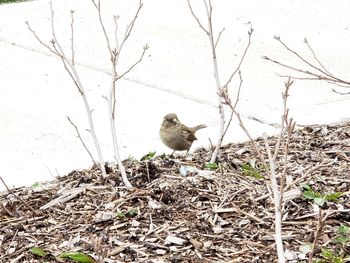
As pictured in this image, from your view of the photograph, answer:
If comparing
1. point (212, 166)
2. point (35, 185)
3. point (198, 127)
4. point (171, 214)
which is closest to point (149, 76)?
point (198, 127)

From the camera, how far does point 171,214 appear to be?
435 cm

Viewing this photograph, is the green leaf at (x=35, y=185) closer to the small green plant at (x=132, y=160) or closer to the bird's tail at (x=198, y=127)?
the small green plant at (x=132, y=160)

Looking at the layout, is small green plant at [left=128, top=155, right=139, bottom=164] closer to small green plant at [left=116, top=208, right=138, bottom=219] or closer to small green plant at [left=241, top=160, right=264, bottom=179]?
small green plant at [left=241, top=160, right=264, bottom=179]

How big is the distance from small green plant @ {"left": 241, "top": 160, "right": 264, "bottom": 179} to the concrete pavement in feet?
3.11

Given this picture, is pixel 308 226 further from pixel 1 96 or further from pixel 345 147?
pixel 1 96

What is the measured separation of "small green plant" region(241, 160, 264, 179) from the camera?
4809mm

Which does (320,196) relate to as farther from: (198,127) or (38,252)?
(198,127)

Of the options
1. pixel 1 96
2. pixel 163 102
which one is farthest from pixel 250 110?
pixel 1 96

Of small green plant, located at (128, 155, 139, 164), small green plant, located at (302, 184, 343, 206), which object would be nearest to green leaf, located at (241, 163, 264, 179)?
small green plant, located at (302, 184, 343, 206)

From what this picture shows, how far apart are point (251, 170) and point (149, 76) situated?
2854 mm

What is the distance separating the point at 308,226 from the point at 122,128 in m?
2.55

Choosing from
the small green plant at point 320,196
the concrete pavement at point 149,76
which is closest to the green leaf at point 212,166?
the small green plant at point 320,196

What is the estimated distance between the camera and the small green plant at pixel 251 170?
4.81 m

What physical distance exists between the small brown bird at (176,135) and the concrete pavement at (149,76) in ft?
0.92
